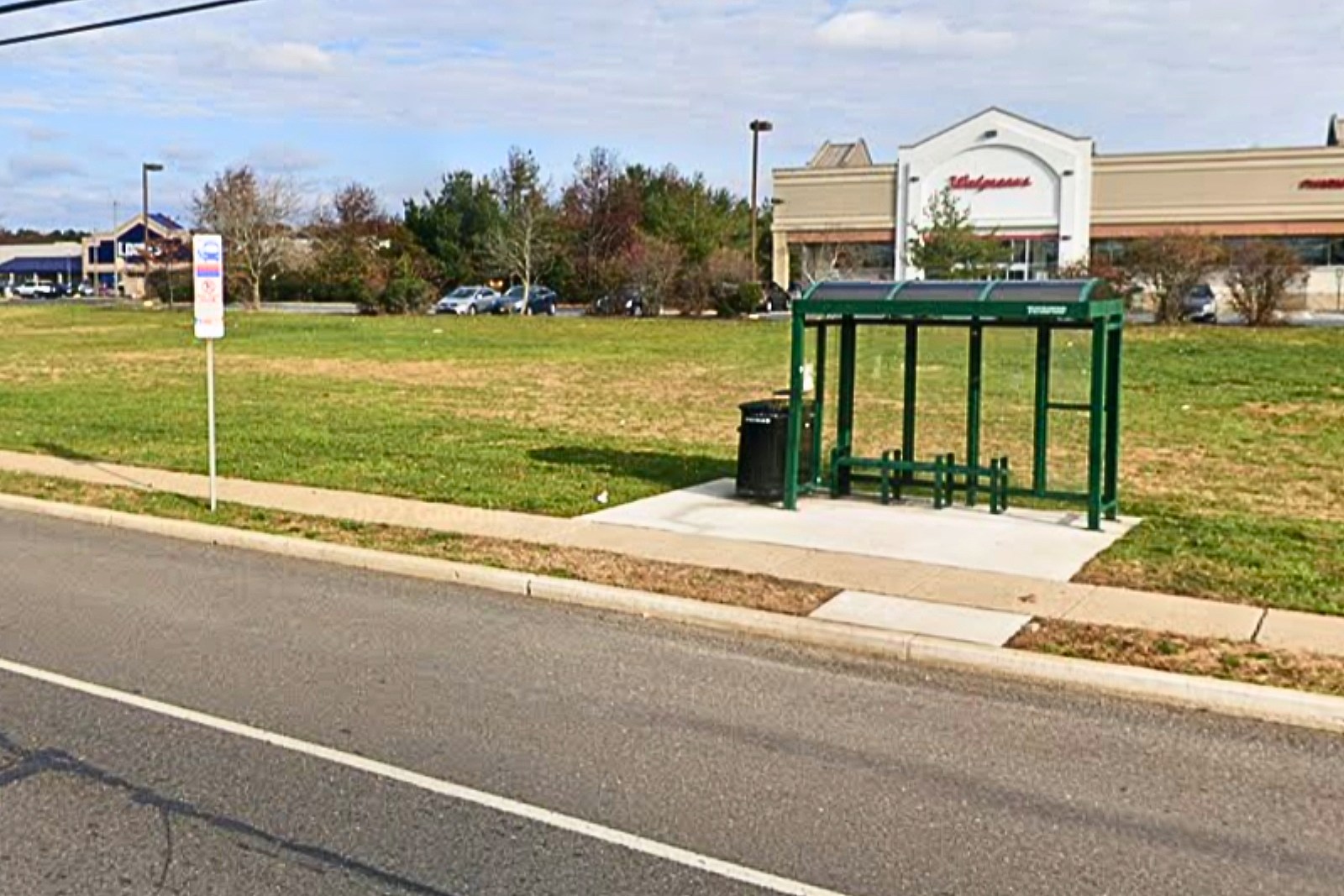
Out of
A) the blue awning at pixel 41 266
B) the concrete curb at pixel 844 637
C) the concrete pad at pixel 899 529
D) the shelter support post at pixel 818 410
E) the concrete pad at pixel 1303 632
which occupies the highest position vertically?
the blue awning at pixel 41 266

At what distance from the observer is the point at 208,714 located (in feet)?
20.8

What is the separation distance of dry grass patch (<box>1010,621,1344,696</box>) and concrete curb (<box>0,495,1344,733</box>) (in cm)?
14

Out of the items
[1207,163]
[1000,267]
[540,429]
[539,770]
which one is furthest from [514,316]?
[539,770]

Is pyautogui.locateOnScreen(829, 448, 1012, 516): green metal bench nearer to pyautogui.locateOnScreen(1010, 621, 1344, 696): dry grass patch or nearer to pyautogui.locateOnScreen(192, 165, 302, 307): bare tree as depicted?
pyautogui.locateOnScreen(1010, 621, 1344, 696): dry grass patch

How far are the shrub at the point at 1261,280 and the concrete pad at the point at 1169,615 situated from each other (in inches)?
1275

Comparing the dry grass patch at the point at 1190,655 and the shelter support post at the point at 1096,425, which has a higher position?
the shelter support post at the point at 1096,425

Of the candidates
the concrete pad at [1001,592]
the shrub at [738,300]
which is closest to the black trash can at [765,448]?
the concrete pad at [1001,592]

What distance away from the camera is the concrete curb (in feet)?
21.8

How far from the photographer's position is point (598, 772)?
567 cm

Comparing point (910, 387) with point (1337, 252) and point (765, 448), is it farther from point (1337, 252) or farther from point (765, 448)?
point (1337, 252)

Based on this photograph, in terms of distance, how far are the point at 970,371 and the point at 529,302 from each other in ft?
160

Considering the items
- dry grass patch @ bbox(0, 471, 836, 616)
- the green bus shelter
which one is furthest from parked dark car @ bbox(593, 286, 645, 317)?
dry grass patch @ bbox(0, 471, 836, 616)

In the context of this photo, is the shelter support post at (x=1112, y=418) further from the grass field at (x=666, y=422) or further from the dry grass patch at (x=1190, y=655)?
the dry grass patch at (x=1190, y=655)

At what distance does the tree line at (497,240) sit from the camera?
55.5 metres
